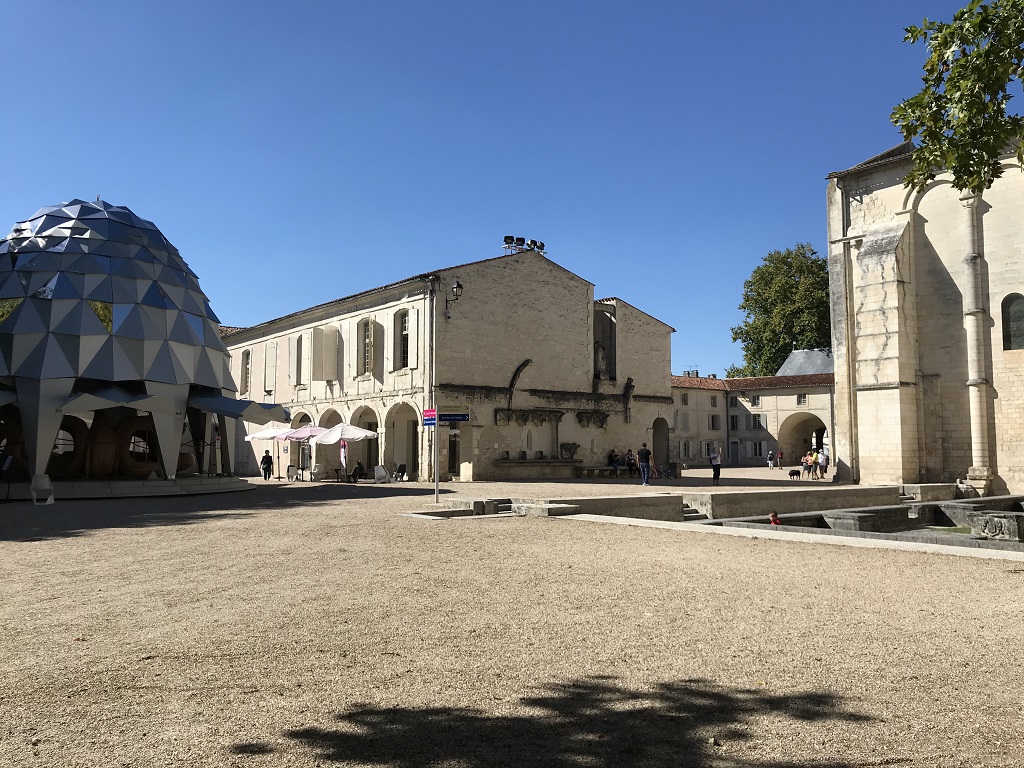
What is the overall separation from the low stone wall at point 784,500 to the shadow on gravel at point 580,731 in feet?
45.9

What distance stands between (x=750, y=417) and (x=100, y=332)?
4794 cm

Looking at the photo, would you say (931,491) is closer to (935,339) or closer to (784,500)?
A: (935,339)

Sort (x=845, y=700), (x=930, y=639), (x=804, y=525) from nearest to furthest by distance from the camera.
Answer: (x=845, y=700) → (x=930, y=639) → (x=804, y=525)

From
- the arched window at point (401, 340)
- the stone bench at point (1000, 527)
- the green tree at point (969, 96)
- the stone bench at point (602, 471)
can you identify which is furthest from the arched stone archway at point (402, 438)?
the green tree at point (969, 96)

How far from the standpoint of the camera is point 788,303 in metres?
50.6

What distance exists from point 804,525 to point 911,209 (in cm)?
1550

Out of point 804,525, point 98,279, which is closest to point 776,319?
point 804,525

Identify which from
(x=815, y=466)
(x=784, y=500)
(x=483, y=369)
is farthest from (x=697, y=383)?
(x=784, y=500)

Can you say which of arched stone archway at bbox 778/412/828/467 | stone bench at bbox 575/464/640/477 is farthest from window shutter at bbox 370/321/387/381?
arched stone archway at bbox 778/412/828/467

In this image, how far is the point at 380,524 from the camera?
13.6m

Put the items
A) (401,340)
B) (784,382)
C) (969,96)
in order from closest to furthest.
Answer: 1. (969,96)
2. (401,340)
3. (784,382)

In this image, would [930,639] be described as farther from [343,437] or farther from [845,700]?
[343,437]

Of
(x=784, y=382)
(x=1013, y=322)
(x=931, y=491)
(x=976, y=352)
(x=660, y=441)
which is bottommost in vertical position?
(x=931, y=491)

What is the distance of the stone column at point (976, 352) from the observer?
24297 millimetres
